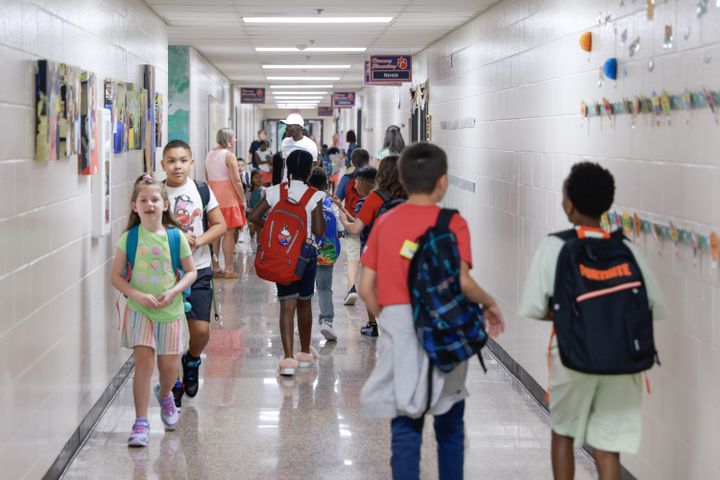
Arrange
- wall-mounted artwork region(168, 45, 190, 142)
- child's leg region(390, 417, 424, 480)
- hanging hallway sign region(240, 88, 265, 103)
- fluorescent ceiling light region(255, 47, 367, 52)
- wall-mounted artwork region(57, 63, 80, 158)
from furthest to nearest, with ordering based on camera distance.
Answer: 1. hanging hallway sign region(240, 88, 265, 103)
2. fluorescent ceiling light region(255, 47, 367, 52)
3. wall-mounted artwork region(168, 45, 190, 142)
4. wall-mounted artwork region(57, 63, 80, 158)
5. child's leg region(390, 417, 424, 480)

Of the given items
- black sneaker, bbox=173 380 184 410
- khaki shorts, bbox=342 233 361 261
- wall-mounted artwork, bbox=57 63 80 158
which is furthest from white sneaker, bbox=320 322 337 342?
wall-mounted artwork, bbox=57 63 80 158

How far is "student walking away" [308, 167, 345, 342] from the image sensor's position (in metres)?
7.30

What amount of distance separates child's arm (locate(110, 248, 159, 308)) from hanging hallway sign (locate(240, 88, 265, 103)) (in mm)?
19271

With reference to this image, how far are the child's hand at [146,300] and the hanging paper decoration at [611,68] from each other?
2.39 meters

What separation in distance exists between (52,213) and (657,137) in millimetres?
2643

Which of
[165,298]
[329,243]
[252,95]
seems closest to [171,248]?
[165,298]

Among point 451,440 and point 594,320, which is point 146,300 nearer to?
point 451,440

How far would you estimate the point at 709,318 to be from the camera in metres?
3.77

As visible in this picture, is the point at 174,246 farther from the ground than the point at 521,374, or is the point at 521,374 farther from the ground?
the point at 174,246

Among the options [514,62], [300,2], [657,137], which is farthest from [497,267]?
[657,137]

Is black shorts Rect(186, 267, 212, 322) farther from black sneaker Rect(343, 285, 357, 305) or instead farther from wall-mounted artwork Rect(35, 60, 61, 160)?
black sneaker Rect(343, 285, 357, 305)

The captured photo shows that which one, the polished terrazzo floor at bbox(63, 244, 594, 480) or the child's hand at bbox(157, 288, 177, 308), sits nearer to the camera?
the polished terrazzo floor at bbox(63, 244, 594, 480)

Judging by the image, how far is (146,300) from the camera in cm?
514

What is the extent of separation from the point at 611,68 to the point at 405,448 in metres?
2.11
